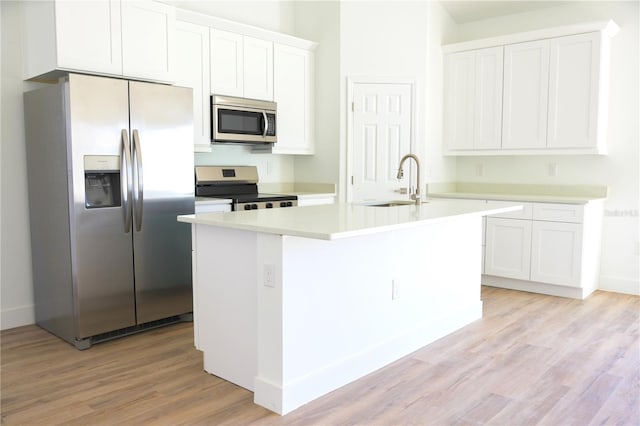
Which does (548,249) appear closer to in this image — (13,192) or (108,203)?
(108,203)

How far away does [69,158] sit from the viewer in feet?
10.5

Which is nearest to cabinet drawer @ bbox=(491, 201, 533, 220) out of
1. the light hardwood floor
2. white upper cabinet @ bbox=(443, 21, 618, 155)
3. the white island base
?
white upper cabinet @ bbox=(443, 21, 618, 155)

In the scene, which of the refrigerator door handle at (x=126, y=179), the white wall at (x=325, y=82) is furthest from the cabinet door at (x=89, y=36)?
the white wall at (x=325, y=82)

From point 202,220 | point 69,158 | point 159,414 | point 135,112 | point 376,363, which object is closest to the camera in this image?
point 159,414

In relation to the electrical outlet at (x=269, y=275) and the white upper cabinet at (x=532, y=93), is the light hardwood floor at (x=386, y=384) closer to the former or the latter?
the electrical outlet at (x=269, y=275)

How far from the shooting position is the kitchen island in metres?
2.45

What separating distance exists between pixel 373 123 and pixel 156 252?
2.56 m

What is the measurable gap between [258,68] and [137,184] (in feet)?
6.00

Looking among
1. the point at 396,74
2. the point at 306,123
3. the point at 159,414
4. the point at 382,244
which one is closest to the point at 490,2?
the point at 396,74

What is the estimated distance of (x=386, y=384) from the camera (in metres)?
2.78

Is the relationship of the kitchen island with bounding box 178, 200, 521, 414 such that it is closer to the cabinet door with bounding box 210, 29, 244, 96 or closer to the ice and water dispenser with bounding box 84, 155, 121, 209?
the ice and water dispenser with bounding box 84, 155, 121, 209

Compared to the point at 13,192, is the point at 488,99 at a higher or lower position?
higher

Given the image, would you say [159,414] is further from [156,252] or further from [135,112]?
[135,112]

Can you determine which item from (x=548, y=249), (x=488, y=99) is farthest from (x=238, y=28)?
(x=548, y=249)
